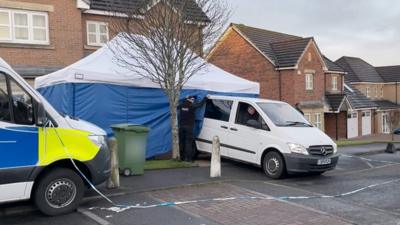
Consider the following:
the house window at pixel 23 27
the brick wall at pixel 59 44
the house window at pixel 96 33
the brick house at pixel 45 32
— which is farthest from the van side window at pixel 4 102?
the house window at pixel 96 33

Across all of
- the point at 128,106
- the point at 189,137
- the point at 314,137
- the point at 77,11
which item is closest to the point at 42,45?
the point at 77,11

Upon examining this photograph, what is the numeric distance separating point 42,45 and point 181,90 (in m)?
8.47

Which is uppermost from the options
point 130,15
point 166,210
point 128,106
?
point 130,15

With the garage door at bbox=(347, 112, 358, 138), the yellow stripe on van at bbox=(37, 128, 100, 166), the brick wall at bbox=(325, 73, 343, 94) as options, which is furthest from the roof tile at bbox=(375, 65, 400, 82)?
the yellow stripe on van at bbox=(37, 128, 100, 166)

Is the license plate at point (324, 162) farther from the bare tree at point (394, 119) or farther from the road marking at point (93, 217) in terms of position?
the bare tree at point (394, 119)

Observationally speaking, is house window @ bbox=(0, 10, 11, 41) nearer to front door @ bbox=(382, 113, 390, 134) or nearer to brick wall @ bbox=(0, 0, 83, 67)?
brick wall @ bbox=(0, 0, 83, 67)

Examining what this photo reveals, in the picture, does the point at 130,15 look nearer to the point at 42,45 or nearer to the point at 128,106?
the point at 128,106

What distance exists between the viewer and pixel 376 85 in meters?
55.9

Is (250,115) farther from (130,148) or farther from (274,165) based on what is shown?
(130,148)

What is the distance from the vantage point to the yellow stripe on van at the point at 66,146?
6.48 meters

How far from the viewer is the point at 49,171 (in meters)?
6.62

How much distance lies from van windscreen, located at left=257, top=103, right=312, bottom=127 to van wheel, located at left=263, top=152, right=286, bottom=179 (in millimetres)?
759

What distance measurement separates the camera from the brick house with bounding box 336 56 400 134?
5069 cm

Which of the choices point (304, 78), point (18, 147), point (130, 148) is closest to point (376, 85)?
point (304, 78)
